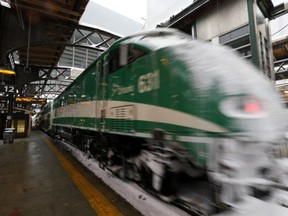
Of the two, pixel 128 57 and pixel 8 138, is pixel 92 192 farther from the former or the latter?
pixel 8 138

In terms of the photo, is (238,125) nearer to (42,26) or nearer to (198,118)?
(198,118)

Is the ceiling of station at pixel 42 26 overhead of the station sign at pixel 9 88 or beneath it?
overhead

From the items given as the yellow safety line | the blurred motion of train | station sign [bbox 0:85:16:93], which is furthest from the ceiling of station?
the yellow safety line

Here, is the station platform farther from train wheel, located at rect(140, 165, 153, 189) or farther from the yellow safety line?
train wheel, located at rect(140, 165, 153, 189)

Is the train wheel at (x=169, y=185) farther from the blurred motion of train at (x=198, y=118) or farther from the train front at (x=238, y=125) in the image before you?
the train front at (x=238, y=125)

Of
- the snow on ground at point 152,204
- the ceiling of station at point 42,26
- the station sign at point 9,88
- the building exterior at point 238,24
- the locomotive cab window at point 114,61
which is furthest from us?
the station sign at point 9,88

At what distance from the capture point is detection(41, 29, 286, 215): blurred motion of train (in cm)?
208

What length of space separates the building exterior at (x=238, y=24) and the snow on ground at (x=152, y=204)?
4.23 m

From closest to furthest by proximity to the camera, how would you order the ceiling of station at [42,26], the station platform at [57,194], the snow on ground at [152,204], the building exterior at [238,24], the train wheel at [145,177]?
the snow on ground at [152,204]
the station platform at [57,194]
the train wheel at [145,177]
the building exterior at [238,24]
the ceiling of station at [42,26]

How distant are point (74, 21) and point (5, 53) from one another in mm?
3258

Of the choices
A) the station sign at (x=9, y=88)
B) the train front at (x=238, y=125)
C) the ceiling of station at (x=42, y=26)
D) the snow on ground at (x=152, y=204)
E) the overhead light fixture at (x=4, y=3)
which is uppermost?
the overhead light fixture at (x=4, y=3)

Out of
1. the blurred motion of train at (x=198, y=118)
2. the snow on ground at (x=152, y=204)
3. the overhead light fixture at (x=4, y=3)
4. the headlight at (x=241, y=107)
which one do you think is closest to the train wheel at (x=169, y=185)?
the blurred motion of train at (x=198, y=118)

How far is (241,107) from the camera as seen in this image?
2129mm

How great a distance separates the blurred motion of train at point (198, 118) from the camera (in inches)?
81.7
